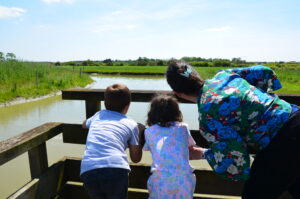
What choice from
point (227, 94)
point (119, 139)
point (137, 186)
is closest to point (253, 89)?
point (227, 94)

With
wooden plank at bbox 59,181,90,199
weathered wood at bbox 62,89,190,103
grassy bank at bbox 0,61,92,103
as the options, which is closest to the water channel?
grassy bank at bbox 0,61,92,103

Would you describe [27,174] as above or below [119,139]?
below

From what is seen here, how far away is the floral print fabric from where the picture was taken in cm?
163

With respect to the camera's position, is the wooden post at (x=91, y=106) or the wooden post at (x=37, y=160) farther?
the wooden post at (x=91, y=106)

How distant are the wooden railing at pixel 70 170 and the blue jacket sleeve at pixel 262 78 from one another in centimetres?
49

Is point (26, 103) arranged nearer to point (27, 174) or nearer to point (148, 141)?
point (27, 174)

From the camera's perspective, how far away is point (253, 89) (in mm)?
1437

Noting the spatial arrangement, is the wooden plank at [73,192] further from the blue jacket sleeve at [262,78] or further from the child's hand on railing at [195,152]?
the blue jacket sleeve at [262,78]

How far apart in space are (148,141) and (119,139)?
0.21 meters

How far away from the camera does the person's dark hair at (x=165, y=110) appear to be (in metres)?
1.85

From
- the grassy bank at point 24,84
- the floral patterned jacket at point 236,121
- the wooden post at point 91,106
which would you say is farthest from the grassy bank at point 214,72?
the grassy bank at point 24,84

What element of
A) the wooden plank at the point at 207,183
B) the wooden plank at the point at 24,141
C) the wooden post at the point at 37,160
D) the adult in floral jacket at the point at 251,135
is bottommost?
the wooden plank at the point at 207,183

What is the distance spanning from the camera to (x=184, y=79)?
4.99 feet

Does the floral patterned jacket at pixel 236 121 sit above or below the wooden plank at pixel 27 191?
above
